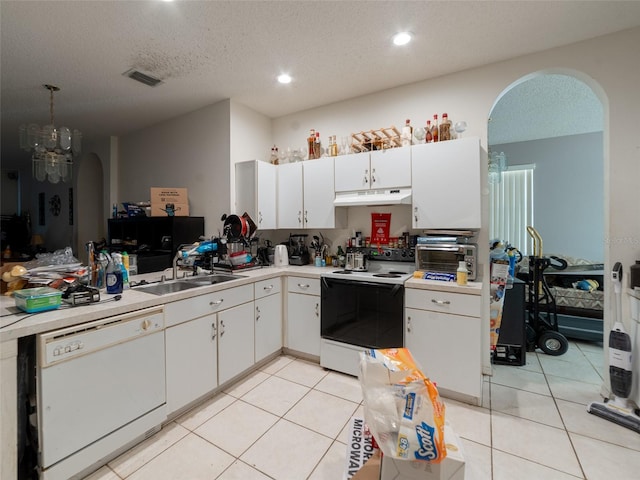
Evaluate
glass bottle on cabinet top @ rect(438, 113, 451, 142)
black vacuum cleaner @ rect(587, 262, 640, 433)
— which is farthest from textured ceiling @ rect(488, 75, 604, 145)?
black vacuum cleaner @ rect(587, 262, 640, 433)

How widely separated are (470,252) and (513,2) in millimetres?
1722

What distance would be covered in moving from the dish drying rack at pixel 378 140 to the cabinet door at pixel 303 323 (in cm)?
161

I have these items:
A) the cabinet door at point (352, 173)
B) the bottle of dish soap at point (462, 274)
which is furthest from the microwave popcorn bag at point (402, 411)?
the cabinet door at point (352, 173)

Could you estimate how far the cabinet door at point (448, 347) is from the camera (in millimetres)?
2049

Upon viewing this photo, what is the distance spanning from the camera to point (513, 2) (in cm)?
179

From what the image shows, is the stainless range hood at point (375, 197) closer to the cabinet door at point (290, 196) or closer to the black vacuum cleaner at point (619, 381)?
the cabinet door at point (290, 196)

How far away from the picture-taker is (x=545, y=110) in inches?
137

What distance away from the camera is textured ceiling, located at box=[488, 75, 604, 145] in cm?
292

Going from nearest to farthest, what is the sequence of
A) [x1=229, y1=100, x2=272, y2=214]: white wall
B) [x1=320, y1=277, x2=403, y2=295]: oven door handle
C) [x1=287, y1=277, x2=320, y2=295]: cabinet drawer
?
[x1=320, y1=277, x2=403, y2=295]: oven door handle → [x1=287, y1=277, x2=320, y2=295]: cabinet drawer → [x1=229, y1=100, x2=272, y2=214]: white wall

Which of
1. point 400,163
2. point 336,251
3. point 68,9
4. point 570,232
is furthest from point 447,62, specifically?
point 570,232

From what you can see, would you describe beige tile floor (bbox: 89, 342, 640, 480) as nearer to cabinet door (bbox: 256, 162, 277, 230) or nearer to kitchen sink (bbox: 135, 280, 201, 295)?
kitchen sink (bbox: 135, 280, 201, 295)

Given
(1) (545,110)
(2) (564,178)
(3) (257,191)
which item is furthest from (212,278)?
(2) (564,178)

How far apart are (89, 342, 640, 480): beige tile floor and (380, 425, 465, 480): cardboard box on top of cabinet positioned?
0.65m

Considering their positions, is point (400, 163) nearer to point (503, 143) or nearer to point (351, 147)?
point (351, 147)
